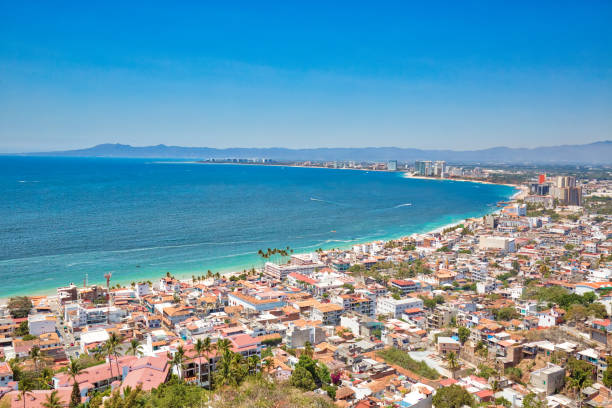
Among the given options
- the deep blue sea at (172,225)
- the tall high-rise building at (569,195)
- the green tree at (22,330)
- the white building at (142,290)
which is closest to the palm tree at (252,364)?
the green tree at (22,330)

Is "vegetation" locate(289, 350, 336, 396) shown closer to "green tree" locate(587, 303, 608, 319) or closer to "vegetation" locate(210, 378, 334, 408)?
"vegetation" locate(210, 378, 334, 408)

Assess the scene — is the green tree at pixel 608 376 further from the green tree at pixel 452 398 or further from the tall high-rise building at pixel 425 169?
the tall high-rise building at pixel 425 169

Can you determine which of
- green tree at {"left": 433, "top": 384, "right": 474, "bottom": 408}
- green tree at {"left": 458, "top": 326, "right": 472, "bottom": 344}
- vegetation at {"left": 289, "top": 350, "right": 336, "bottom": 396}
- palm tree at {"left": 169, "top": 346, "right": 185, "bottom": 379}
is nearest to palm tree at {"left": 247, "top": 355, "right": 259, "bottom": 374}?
vegetation at {"left": 289, "top": 350, "right": 336, "bottom": 396}

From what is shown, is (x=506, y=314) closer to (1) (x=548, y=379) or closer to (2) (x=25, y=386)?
Answer: (1) (x=548, y=379)

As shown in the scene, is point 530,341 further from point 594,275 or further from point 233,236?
point 233,236

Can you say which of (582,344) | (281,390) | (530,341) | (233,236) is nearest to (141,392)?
(281,390)

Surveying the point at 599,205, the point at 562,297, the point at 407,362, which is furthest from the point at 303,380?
the point at 599,205

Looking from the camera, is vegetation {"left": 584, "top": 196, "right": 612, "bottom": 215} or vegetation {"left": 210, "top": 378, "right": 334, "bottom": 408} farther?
vegetation {"left": 584, "top": 196, "right": 612, "bottom": 215}
